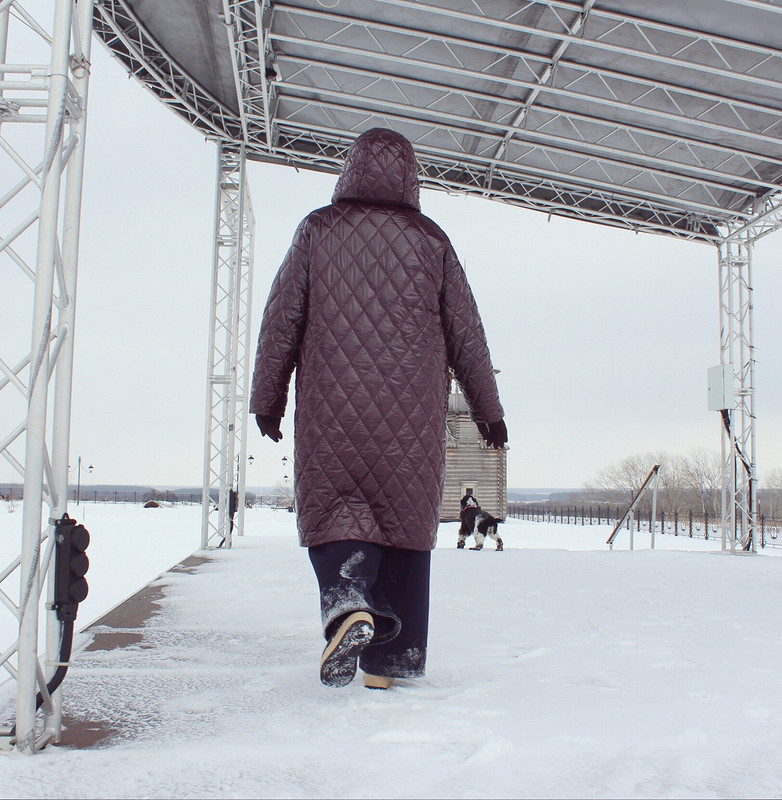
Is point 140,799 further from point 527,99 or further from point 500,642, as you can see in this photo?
point 527,99

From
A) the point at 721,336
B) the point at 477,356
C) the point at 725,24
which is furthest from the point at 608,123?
the point at 477,356

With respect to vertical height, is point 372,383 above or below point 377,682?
above

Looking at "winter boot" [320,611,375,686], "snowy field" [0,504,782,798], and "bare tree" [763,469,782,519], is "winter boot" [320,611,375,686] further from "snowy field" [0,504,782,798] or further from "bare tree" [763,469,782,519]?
"bare tree" [763,469,782,519]

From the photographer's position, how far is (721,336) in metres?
10.6

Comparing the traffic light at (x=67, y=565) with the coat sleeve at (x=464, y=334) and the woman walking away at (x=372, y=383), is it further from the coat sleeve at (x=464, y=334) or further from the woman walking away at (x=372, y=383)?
the coat sleeve at (x=464, y=334)

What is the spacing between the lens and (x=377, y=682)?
6.49 feet

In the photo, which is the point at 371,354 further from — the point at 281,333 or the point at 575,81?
the point at 575,81

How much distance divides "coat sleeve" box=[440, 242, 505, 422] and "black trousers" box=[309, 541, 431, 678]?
0.55 meters

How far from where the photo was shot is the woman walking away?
6.37 feet

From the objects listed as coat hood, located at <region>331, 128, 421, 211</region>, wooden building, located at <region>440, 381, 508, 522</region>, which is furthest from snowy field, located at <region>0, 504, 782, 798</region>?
wooden building, located at <region>440, 381, 508, 522</region>

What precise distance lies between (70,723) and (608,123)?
28.5ft

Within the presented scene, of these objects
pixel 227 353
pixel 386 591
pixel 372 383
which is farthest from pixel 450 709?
pixel 227 353

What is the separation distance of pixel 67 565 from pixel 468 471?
2426 centimetres

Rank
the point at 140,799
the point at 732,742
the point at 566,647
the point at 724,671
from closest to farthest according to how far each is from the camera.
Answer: the point at 140,799, the point at 732,742, the point at 724,671, the point at 566,647
